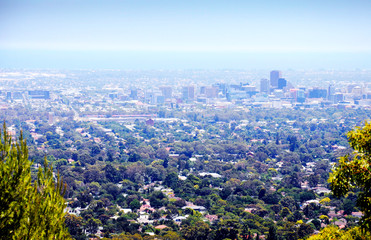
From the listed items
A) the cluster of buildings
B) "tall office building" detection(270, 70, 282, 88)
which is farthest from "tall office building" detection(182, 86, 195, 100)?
"tall office building" detection(270, 70, 282, 88)

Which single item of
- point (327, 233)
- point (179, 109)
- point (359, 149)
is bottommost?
point (179, 109)

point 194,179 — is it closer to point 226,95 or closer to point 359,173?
point 359,173

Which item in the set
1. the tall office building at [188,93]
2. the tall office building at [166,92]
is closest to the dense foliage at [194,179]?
the tall office building at [188,93]

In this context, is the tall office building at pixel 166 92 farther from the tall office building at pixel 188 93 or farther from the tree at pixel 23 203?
the tree at pixel 23 203

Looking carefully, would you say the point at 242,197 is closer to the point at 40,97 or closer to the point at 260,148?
the point at 260,148

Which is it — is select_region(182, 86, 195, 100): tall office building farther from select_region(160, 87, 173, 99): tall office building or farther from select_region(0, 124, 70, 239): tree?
select_region(0, 124, 70, 239): tree

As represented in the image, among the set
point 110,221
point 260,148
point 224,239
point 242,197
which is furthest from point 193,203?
point 260,148
